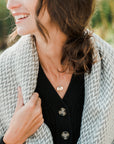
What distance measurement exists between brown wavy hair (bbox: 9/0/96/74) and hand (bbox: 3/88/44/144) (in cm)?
26

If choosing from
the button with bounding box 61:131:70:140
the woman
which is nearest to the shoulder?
the woman

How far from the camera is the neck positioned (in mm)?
1221

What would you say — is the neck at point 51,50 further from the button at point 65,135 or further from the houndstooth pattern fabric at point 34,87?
the button at point 65,135

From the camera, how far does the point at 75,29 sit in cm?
126

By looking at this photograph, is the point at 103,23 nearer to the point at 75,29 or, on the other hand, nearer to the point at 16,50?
the point at 75,29

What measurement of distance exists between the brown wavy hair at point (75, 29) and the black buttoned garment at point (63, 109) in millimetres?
80

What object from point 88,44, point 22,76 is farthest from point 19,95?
point 88,44

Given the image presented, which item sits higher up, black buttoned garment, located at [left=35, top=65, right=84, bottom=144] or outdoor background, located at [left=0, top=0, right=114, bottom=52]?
black buttoned garment, located at [left=35, top=65, right=84, bottom=144]

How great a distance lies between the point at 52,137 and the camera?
122 cm

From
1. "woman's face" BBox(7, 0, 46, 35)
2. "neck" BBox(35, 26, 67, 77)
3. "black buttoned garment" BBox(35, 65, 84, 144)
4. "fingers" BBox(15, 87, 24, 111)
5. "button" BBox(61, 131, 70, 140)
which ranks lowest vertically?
"button" BBox(61, 131, 70, 140)

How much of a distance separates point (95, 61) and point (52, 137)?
0.42 m

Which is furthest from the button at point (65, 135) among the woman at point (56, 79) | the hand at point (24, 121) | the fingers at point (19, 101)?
the fingers at point (19, 101)

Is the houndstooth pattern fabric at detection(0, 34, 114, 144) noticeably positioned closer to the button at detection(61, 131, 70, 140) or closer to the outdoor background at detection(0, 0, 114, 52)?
the button at detection(61, 131, 70, 140)

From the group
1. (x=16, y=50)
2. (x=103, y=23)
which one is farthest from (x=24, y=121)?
(x=103, y=23)
